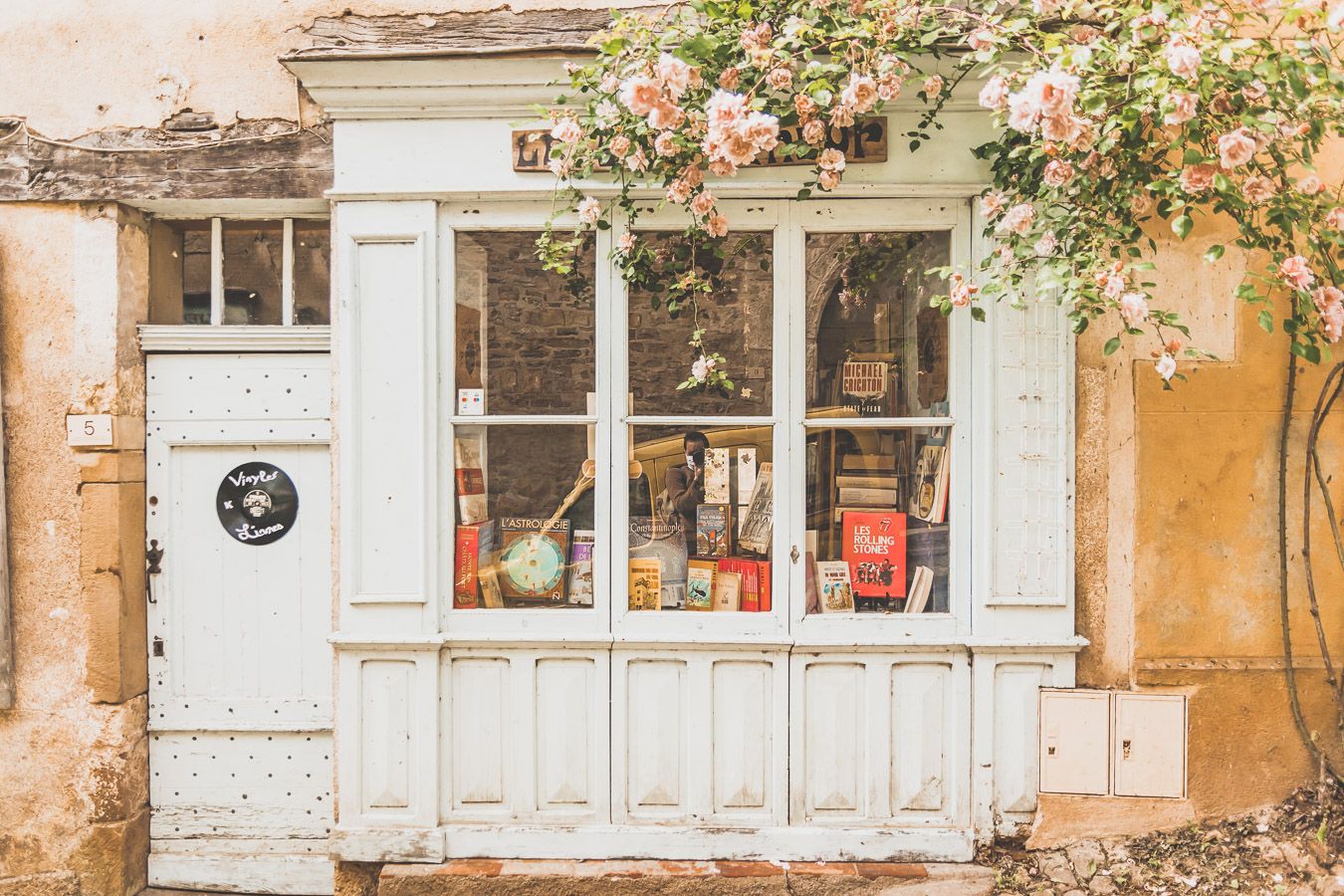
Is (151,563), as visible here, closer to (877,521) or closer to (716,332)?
Answer: (716,332)

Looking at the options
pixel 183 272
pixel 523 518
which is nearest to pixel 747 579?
pixel 523 518

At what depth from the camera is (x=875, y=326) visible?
370 centimetres

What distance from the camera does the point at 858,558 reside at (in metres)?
3.71

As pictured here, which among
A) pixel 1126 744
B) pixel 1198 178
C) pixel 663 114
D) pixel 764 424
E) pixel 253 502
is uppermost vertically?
pixel 663 114

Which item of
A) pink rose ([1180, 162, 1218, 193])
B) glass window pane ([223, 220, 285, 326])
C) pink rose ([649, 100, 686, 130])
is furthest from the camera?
glass window pane ([223, 220, 285, 326])

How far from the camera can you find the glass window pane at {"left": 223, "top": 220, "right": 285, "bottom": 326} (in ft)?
13.0

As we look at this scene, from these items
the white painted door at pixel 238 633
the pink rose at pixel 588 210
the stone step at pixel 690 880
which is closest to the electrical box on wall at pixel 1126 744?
the stone step at pixel 690 880

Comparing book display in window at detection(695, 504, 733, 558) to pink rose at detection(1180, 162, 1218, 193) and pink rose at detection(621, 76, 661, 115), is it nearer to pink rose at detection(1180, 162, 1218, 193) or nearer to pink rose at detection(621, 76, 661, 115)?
pink rose at detection(621, 76, 661, 115)

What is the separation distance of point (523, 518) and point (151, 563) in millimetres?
1651

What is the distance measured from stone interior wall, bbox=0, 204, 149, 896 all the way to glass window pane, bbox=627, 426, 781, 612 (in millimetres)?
2214

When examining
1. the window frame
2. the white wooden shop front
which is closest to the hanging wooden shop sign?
the white wooden shop front

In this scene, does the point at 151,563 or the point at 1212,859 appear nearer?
the point at 1212,859

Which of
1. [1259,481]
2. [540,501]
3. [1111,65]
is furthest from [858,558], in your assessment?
[1111,65]

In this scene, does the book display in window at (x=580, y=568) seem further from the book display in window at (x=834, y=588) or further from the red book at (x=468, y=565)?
the book display in window at (x=834, y=588)
